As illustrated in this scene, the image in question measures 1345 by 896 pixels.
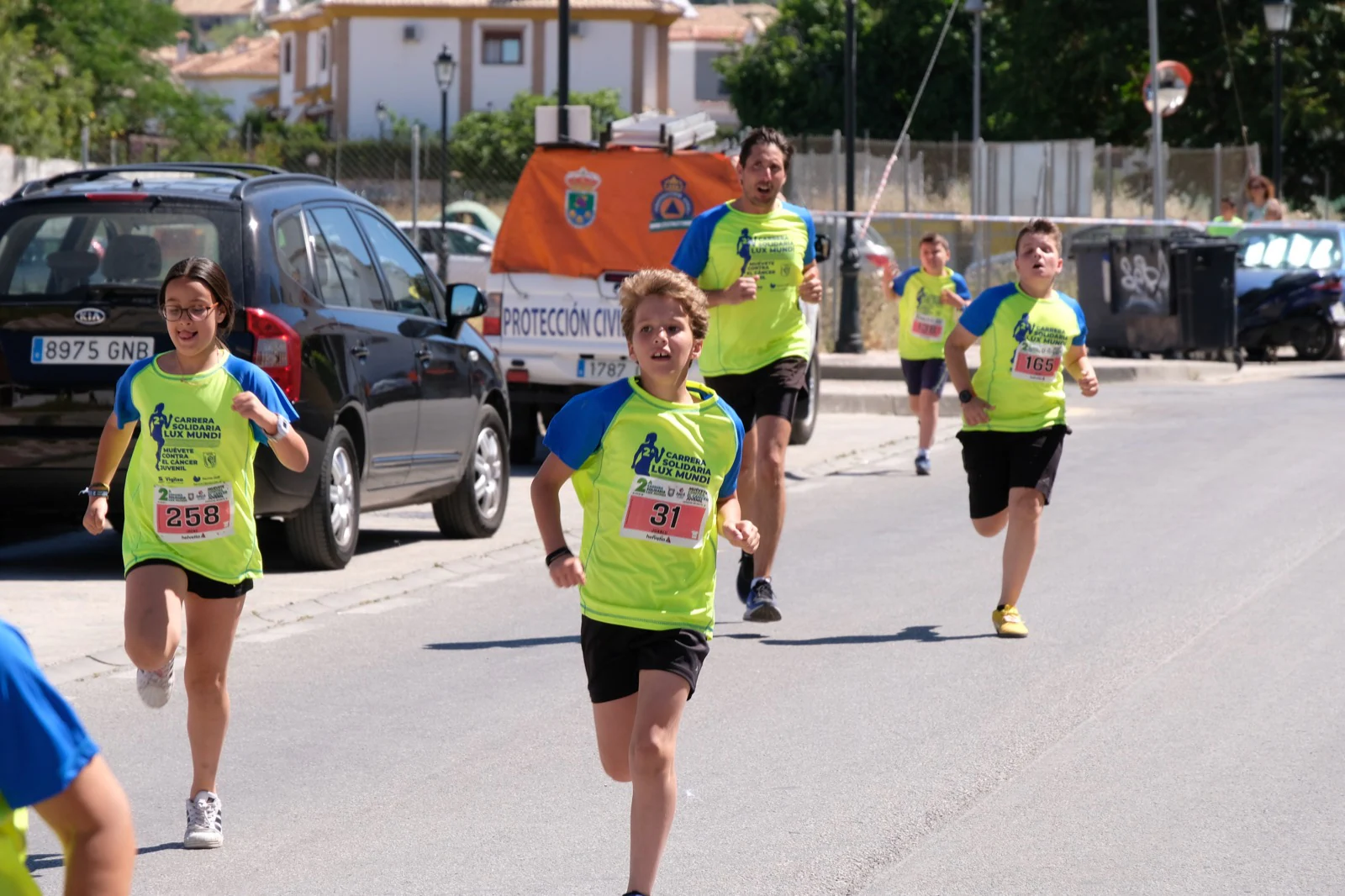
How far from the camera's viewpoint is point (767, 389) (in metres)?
9.12

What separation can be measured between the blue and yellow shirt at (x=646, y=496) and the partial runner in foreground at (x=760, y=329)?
379 centimetres

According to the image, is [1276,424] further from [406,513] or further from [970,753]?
[970,753]

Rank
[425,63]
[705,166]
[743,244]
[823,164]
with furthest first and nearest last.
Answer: [425,63], [823,164], [705,166], [743,244]

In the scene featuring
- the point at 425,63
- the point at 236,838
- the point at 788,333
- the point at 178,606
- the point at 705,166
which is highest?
the point at 425,63

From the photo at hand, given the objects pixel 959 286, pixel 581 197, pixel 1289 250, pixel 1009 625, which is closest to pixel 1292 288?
pixel 1289 250

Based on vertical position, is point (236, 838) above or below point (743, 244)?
below

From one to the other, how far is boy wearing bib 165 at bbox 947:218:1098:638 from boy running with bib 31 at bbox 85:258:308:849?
3.76 m

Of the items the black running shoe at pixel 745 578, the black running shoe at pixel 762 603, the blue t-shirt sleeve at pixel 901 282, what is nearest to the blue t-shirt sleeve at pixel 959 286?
the blue t-shirt sleeve at pixel 901 282

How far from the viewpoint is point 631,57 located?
7331 cm

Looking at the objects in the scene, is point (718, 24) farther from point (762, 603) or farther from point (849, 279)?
point (762, 603)

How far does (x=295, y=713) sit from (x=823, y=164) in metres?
32.8

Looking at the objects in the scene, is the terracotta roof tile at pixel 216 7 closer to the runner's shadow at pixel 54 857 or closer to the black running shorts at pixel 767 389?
the black running shorts at pixel 767 389

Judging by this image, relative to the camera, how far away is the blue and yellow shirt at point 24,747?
2.66 metres

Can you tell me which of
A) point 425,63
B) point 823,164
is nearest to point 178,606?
point 823,164
